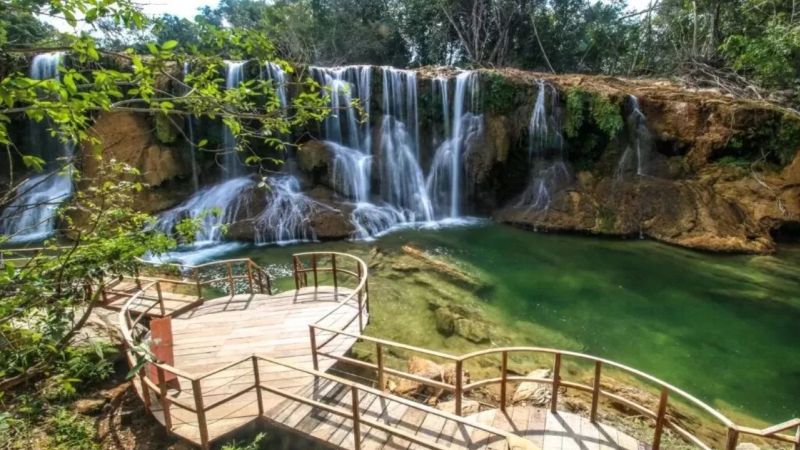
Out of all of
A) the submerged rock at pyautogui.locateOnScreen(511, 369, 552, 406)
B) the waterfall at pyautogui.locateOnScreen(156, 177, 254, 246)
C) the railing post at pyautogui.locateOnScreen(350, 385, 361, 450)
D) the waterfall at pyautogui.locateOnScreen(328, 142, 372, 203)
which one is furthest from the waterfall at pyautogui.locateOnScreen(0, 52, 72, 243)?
the submerged rock at pyautogui.locateOnScreen(511, 369, 552, 406)

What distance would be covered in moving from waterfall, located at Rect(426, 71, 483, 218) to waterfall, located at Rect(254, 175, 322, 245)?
18.9 feet

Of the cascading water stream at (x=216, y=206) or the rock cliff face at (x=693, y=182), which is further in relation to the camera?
the rock cliff face at (x=693, y=182)

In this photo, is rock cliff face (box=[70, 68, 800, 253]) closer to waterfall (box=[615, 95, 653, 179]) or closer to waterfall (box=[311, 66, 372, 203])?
waterfall (box=[615, 95, 653, 179])

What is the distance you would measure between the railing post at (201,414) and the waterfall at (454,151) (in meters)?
15.9

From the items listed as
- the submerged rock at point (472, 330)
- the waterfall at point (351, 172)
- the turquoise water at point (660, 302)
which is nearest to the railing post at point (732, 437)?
the turquoise water at point (660, 302)

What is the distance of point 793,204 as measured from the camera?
1562 cm

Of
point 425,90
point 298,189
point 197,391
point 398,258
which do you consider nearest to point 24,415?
point 197,391

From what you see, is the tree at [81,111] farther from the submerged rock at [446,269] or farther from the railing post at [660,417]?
the submerged rock at [446,269]

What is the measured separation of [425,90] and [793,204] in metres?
14.8

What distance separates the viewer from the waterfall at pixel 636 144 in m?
18.5

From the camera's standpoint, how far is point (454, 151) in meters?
20.3

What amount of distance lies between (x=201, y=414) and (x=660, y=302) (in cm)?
1122

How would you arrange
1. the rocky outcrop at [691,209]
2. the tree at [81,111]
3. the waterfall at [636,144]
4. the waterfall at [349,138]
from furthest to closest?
the waterfall at [349,138] → the waterfall at [636,144] → the rocky outcrop at [691,209] → the tree at [81,111]

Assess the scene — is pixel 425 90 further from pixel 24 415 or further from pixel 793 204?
pixel 24 415
